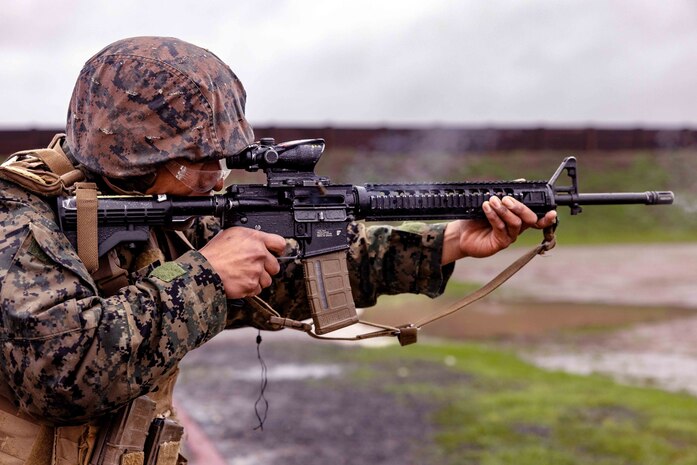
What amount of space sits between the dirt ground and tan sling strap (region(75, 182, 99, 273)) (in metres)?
4.22

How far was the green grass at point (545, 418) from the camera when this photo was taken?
7.09m

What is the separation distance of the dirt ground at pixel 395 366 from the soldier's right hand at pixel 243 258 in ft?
13.5

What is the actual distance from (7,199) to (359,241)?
1.36 m

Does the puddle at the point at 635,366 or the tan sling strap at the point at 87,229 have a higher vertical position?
the tan sling strap at the point at 87,229

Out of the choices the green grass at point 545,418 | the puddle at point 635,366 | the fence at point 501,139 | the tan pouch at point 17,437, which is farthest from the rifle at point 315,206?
the fence at point 501,139

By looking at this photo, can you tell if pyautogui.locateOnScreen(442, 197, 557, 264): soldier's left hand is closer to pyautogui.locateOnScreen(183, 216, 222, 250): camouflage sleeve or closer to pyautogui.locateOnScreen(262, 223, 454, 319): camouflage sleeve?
pyautogui.locateOnScreen(262, 223, 454, 319): camouflage sleeve

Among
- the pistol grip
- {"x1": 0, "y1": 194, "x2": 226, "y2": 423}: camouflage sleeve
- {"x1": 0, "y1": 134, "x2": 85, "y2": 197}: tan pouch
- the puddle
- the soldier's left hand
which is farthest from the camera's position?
the puddle

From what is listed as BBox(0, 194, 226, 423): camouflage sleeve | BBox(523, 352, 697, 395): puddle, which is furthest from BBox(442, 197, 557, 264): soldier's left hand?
BBox(523, 352, 697, 395): puddle

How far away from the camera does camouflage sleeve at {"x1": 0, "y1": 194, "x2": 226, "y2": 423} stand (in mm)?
2342

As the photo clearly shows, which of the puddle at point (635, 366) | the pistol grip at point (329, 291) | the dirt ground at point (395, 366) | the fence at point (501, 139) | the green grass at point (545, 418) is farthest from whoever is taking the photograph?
the fence at point (501, 139)

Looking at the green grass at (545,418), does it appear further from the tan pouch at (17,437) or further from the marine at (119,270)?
the tan pouch at (17,437)

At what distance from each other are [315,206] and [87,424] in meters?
1.03

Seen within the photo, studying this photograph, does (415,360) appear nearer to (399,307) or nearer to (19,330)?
(399,307)

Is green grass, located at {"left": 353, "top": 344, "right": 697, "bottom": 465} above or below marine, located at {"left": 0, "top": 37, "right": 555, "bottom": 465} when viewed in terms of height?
below
